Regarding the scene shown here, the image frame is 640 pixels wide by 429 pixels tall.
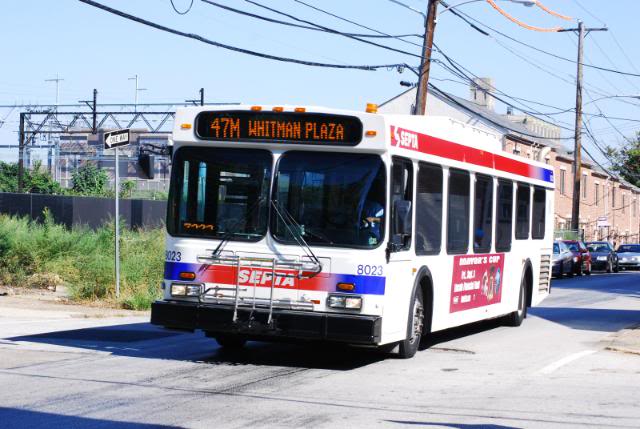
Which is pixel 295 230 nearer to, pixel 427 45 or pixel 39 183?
pixel 427 45

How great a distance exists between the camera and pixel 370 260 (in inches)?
459

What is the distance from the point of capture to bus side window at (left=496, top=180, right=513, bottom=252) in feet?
54.6

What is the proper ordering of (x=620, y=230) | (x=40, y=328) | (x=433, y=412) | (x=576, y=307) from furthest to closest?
(x=620, y=230), (x=576, y=307), (x=40, y=328), (x=433, y=412)

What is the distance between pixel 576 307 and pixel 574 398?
1487 cm

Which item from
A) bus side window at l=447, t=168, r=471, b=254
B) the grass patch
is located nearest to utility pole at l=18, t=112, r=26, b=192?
the grass patch

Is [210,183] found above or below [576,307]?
above

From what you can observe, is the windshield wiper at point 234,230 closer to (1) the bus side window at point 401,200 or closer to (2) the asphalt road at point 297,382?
(2) the asphalt road at point 297,382

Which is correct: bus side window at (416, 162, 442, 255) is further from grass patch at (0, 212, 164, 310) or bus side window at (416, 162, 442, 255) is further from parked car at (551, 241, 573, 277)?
parked car at (551, 241, 573, 277)

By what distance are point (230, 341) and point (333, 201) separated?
2.84 m

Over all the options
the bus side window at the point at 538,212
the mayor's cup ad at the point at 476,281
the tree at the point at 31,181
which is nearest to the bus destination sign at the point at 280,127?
the mayor's cup ad at the point at 476,281

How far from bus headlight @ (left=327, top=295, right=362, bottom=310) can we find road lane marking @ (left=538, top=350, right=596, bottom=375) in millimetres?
2415

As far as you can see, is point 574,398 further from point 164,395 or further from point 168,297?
point 168,297

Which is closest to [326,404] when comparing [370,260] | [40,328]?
[370,260]

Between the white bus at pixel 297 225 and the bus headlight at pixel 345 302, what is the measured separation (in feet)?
0.04
